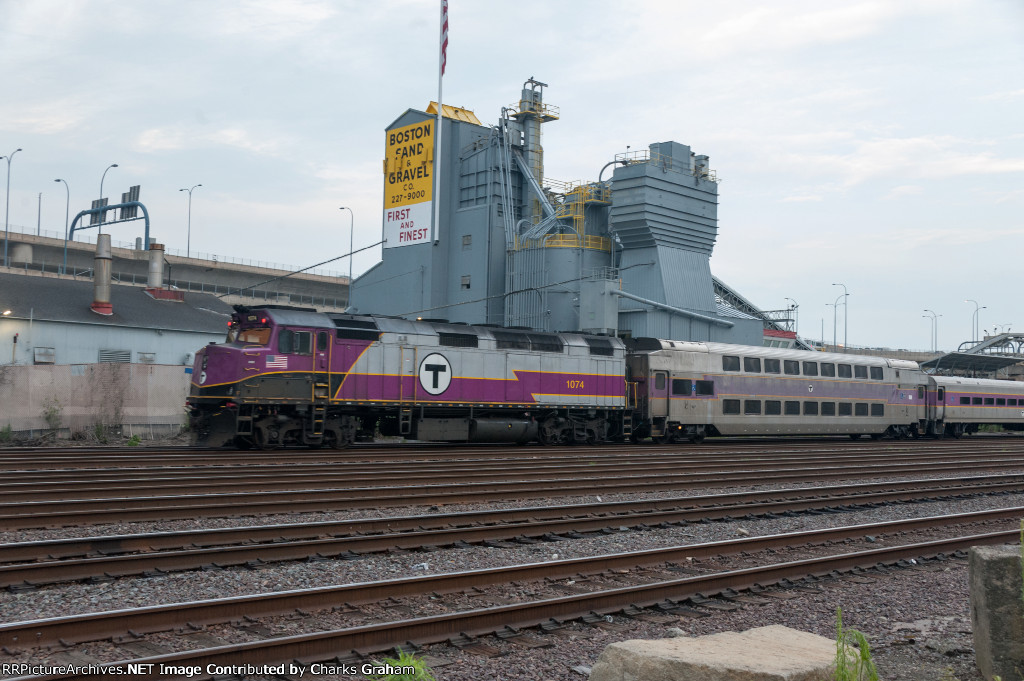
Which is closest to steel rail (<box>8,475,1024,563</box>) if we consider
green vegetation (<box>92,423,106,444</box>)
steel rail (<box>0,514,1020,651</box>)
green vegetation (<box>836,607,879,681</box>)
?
steel rail (<box>0,514,1020,651</box>)

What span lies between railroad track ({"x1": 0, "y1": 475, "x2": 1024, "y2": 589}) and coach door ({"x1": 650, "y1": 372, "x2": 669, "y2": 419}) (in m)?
14.9

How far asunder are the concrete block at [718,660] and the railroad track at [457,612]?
222 centimetres

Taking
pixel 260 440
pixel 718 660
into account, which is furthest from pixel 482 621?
pixel 260 440

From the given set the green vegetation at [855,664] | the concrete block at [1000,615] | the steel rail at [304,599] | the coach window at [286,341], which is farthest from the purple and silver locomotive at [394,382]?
the green vegetation at [855,664]

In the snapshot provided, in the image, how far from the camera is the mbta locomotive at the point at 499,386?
24.3m

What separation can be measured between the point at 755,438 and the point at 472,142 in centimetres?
2647

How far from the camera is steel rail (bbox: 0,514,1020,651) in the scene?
22.9 feet

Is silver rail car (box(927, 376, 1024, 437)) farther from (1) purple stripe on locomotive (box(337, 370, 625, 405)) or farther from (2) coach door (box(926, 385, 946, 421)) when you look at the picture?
(1) purple stripe on locomotive (box(337, 370, 625, 405))

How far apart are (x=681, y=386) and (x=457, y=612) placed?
1025 inches

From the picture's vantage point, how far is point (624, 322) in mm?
49156

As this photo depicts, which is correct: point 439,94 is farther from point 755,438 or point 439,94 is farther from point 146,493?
point 146,493

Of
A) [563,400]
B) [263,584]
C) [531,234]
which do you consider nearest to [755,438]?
[563,400]

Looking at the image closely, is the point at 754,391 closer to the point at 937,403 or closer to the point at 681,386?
the point at 681,386

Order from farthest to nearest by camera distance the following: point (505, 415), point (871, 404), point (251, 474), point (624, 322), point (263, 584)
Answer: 1. point (624, 322)
2. point (871, 404)
3. point (505, 415)
4. point (251, 474)
5. point (263, 584)
